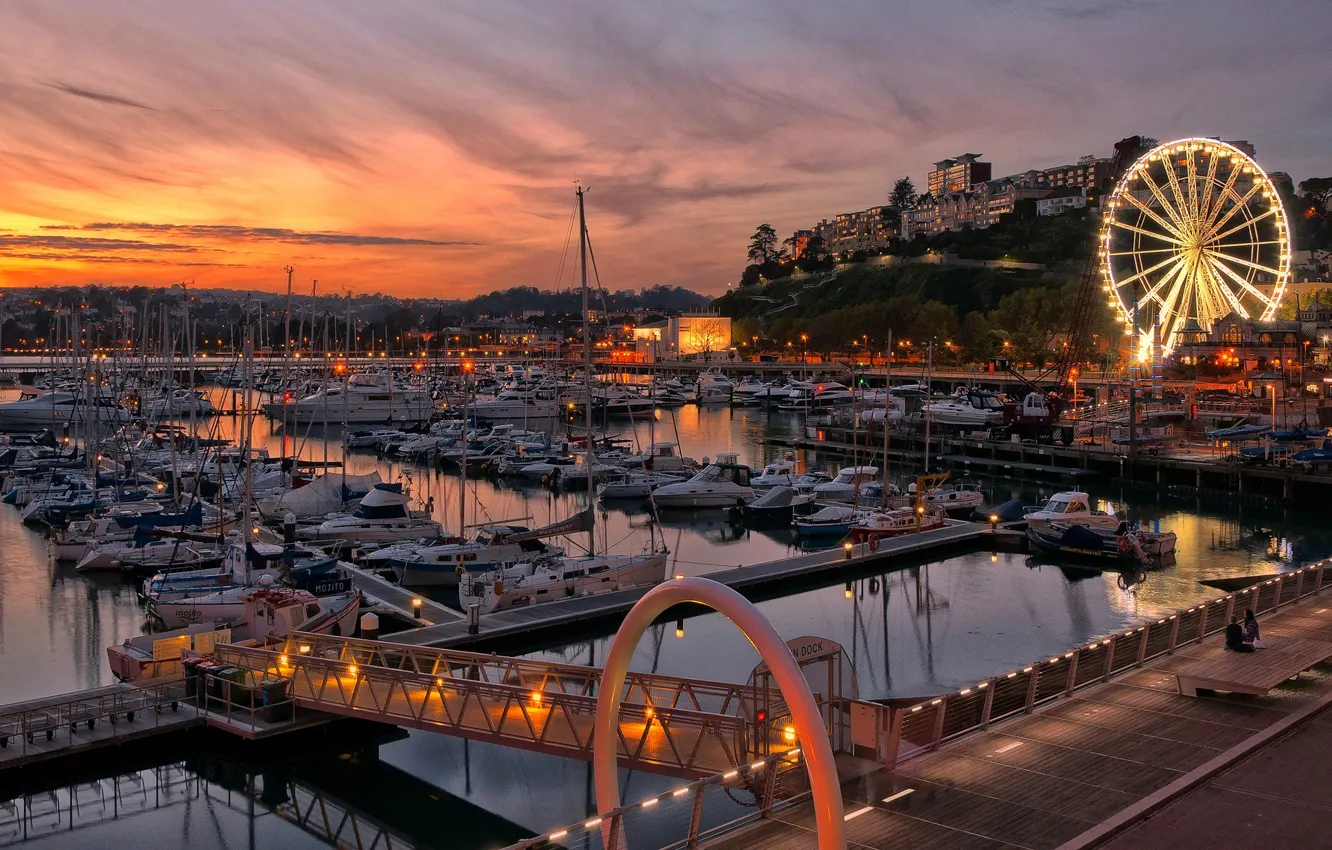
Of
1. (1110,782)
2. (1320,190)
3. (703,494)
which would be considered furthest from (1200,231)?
(1320,190)

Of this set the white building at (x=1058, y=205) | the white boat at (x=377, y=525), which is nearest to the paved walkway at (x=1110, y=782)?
the white boat at (x=377, y=525)

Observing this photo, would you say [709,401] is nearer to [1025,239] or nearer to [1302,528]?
[1302,528]

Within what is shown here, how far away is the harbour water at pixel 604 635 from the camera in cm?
1745

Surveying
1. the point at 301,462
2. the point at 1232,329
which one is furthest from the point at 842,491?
the point at 1232,329

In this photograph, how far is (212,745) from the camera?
19.4 metres

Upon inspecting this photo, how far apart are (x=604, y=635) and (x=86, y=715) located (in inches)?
458

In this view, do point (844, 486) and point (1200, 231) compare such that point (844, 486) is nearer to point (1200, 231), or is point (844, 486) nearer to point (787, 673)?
point (1200, 231)

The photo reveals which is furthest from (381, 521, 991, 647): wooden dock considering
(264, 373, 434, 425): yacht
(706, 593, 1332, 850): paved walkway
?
(264, 373, 434, 425): yacht

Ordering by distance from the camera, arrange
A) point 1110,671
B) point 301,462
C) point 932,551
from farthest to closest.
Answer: point 301,462
point 932,551
point 1110,671

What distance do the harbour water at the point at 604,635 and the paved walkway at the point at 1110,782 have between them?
7.27 m

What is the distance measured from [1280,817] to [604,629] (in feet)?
60.1

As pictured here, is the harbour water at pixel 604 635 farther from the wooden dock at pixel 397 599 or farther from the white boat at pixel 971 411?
the white boat at pixel 971 411

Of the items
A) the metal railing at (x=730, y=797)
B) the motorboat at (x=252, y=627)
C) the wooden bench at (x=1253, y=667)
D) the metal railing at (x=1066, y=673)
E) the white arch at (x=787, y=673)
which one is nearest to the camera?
the white arch at (x=787, y=673)

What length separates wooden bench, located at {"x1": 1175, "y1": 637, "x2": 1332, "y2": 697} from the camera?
13.8 metres
